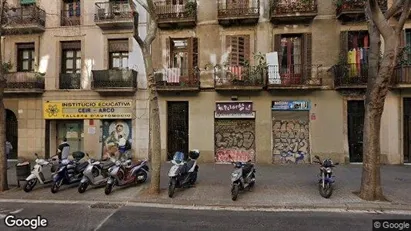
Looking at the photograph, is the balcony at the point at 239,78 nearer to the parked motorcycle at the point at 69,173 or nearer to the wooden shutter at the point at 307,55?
the wooden shutter at the point at 307,55

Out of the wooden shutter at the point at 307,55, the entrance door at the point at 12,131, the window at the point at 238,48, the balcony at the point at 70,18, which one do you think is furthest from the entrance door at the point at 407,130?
the entrance door at the point at 12,131

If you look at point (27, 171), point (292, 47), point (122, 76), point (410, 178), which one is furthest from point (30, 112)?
point (410, 178)

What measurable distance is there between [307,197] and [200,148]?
7.26m

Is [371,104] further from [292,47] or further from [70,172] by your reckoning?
[70,172]

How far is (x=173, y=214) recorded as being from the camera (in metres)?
6.82

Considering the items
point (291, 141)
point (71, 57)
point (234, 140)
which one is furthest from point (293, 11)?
point (71, 57)

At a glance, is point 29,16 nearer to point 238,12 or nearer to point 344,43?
point 238,12

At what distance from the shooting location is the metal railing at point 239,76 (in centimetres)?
1399

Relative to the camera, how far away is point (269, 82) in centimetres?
1392

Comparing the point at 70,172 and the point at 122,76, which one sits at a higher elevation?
the point at 122,76

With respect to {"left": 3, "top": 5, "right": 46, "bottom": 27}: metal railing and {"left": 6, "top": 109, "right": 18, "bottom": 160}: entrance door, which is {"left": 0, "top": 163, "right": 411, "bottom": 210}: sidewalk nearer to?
{"left": 6, "top": 109, "right": 18, "bottom": 160}: entrance door

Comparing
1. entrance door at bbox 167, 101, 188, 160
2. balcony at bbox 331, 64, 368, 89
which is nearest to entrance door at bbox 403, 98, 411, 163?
balcony at bbox 331, 64, 368, 89

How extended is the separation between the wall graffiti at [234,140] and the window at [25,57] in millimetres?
10493

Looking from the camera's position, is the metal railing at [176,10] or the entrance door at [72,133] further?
the entrance door at [72,133]
